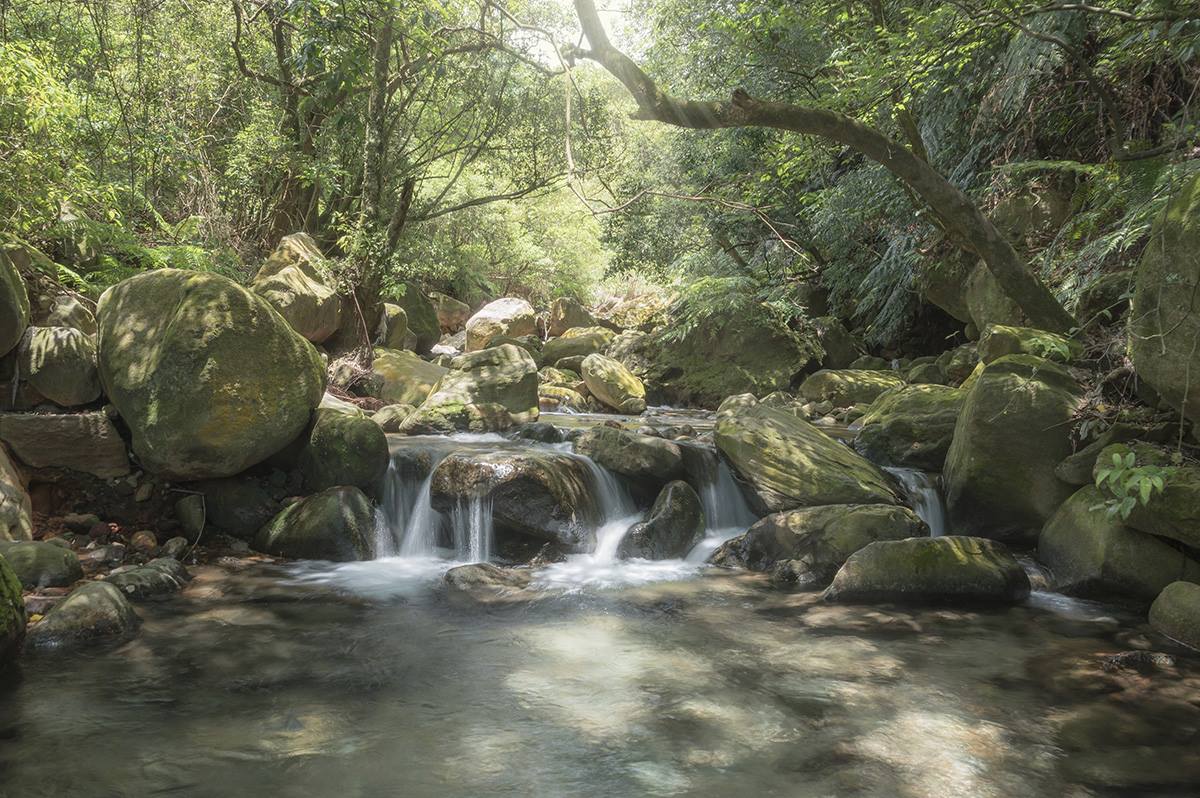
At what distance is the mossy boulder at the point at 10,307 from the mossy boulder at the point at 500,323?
14.5 m

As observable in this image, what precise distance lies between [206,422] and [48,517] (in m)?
1.62

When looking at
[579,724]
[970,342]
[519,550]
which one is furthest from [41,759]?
[970,342]

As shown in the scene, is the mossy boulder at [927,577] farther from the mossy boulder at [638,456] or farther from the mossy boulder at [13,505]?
the mossy boulder at [13,505]

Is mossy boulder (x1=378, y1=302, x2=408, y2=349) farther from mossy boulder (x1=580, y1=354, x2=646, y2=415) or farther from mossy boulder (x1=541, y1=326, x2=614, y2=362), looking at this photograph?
mossy boulder (x1=580, y1=354, x2=646, y2=415)

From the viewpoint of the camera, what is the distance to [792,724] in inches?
155

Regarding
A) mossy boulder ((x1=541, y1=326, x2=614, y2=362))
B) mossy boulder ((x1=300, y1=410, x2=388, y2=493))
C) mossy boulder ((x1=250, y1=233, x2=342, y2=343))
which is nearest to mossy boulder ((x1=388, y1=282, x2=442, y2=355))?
mossy boulder ((x1=541, y1=326, x2=614, y2=362))

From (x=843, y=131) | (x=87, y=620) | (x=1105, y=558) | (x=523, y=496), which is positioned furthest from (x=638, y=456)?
(x=87, y=620)

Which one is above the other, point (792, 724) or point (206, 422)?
point (206, 422)

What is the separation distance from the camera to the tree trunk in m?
4.88

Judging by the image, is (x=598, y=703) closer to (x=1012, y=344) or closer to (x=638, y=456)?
(x=638, y=456)

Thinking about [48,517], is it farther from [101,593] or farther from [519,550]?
[519,550]

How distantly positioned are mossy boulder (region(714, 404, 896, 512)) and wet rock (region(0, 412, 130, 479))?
19.3ft

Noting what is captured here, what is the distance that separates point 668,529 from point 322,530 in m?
3.25

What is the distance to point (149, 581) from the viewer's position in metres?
5.46
